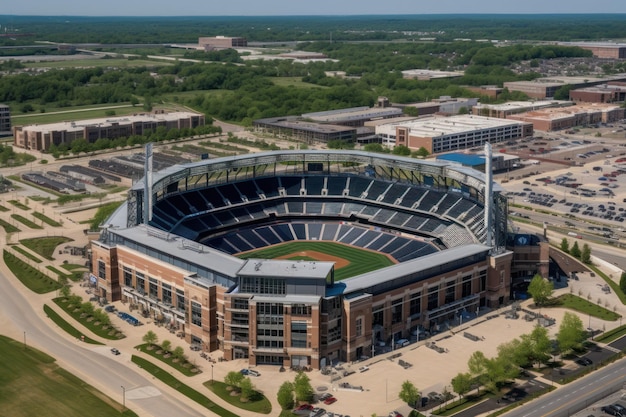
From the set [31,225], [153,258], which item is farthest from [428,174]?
[31,225]

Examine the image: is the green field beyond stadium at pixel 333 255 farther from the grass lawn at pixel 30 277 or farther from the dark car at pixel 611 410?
the dark car at pixel 611 410

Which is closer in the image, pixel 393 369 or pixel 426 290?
pixel 393 369

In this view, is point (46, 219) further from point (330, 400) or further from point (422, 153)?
point (422, 153)

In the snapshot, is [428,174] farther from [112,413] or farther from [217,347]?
[112,413]

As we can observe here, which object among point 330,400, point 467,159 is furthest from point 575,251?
point 467,159

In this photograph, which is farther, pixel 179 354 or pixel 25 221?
pixel 25 221

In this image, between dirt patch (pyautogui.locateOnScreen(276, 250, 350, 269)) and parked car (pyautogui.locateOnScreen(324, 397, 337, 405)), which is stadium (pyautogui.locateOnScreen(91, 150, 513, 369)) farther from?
parked car (pyautogui.locateOnScreen(324, 397, 337, 405))
